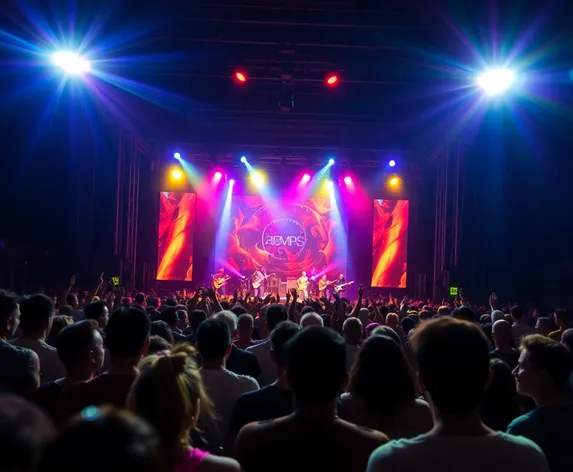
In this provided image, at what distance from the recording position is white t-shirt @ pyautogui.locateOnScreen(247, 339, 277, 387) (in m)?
4.59

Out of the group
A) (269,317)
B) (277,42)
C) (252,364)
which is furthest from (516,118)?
(252,364)

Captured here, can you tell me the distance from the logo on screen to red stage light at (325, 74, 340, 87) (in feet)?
35.2

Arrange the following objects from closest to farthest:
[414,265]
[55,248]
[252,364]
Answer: [252,364]
[55,248]
[414,265]

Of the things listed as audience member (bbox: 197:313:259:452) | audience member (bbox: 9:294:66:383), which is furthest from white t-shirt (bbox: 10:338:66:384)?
audience member (bbox: 197:313:259:452)

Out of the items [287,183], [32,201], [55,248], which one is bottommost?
[55,248]

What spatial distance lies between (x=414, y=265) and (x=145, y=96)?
11540 millimetres

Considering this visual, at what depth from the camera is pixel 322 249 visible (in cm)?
2300

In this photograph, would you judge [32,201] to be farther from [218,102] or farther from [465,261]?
[465,261]

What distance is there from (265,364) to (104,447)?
3833 mm

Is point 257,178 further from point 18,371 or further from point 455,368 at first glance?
point 455,368

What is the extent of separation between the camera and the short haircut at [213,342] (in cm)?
347

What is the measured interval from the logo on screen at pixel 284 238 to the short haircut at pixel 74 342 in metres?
19.8

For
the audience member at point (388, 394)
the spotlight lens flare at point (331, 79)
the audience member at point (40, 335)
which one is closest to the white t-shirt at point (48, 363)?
the audience member at point (40, 335)

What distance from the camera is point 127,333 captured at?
2916 millimetres
